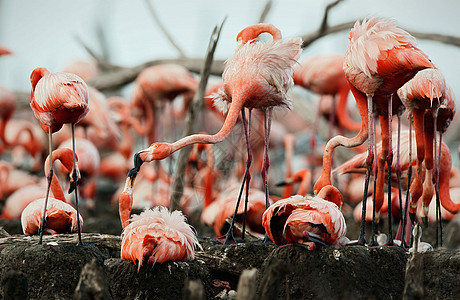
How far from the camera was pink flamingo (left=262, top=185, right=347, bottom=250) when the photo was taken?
3699 mm

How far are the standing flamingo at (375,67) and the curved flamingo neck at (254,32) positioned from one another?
0.81m

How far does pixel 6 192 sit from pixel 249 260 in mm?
5541

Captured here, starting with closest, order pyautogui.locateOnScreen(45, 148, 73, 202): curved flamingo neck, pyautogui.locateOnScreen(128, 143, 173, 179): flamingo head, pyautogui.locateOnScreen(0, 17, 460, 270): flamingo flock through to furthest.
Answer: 1. pyautogui.locateOnScreen(0, 17, 460, 270): flamingo flock
2. pyautogui.locateOnScreen(128, 143, 173, 179): flamingo head
3. pyautogui.locateOnScreen(45, 148, 73, 202): curved flamingo neck

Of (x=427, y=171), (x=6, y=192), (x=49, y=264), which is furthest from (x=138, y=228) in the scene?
(x=6, y=192)

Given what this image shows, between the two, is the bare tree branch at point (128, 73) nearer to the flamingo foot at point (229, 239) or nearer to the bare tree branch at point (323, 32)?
the bare tree branch at point (323, 32)

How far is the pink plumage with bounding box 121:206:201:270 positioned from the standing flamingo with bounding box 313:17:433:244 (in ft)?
3.36

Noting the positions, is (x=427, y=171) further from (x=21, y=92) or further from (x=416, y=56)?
(x=21, y=92)

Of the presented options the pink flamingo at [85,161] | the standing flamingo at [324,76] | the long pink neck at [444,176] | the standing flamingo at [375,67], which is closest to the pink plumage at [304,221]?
the standing flamingo at [375,67]

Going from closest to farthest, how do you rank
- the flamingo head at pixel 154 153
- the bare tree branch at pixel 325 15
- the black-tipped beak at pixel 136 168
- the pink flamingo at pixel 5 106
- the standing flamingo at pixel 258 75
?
the black-tipped beak at pixel 136 168
the flamingo head at pixel 154 153
the standing flamingo at pixel 258 75
the bare tree branch at pixel 325 15
the pink flamingo at pixel 5 106

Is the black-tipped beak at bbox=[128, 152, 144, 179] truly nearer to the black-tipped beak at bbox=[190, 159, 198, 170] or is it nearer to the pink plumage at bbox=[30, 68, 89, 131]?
the pink plumage at bbox=[30, 68, 89, 131]

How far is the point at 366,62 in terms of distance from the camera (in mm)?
4137

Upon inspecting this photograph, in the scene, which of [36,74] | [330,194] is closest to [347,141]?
[330,194]

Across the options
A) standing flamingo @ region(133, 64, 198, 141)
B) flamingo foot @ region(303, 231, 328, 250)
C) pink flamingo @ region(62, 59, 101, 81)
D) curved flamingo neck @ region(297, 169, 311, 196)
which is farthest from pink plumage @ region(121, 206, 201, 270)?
pink flamingo @ region(62, 59, 101, 81)

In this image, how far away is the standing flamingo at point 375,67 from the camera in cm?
407
